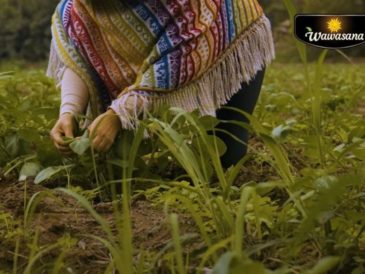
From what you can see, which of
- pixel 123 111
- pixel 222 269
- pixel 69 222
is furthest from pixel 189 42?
pixel 222 269

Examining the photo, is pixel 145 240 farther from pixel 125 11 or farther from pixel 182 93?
pixel 125 11

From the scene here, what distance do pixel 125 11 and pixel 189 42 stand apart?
0.17m

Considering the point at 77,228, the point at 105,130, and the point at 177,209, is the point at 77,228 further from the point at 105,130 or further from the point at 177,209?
the point at 105,130

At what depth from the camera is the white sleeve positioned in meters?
1.71

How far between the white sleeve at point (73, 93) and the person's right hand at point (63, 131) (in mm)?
59

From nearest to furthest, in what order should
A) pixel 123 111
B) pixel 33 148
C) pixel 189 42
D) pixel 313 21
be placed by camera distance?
pixel 123 111 < pixel 189 42 < pixel 33 148 < pixel 313 21

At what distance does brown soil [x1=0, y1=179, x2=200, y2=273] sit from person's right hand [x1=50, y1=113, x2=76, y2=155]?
0.35 ft

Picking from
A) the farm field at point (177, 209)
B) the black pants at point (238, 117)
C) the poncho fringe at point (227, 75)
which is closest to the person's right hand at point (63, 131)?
the farm field at point (177, 209)

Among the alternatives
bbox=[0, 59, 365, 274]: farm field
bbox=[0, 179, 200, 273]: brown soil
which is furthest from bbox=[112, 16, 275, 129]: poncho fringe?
bbox=[0, 179, 200, 273]: brown soil

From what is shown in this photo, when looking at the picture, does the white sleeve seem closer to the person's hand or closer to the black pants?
the person's hand

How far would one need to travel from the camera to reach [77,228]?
120 centimetres

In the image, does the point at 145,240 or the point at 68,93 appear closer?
the point at 145,240

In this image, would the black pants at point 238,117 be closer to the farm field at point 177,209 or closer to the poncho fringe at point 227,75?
the poncho fringe at point 227,75

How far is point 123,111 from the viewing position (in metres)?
1.55
